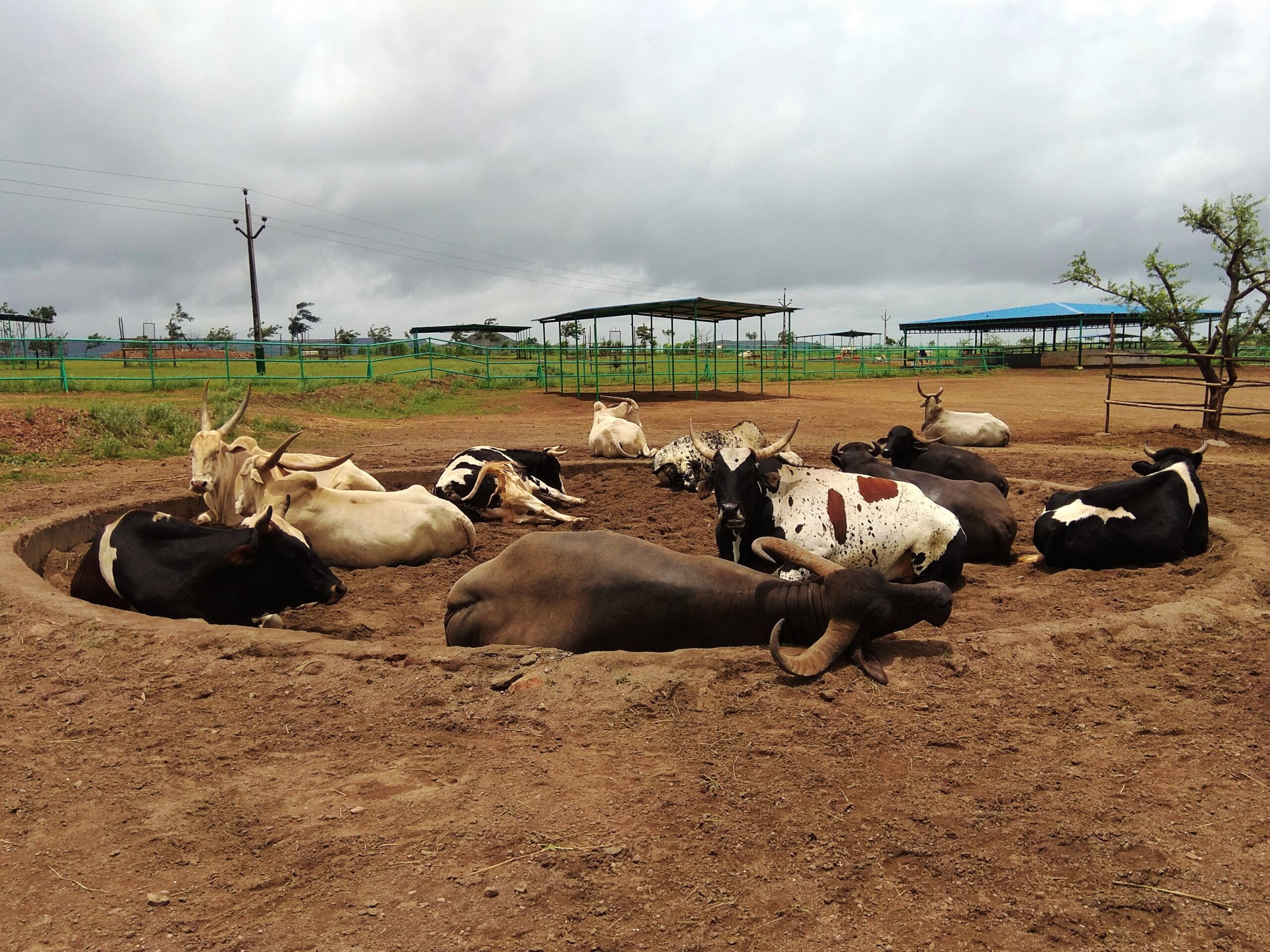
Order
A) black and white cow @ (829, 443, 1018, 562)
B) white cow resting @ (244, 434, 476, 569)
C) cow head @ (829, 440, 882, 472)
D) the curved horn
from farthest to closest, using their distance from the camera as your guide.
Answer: cow head @ (829, 440, 882, 472)
the curved horn
white cow resting @ (244, 434, 476, 569)
black and white cow @ (829, 443, 1018, 562)

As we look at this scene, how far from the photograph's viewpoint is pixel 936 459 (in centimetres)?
1046

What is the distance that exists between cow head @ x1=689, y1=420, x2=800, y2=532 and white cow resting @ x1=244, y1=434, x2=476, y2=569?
8.62 feet

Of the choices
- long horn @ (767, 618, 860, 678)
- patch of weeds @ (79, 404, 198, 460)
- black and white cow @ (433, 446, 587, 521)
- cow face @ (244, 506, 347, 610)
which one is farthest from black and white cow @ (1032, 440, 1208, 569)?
patch of weeds @ (79, 404, 198, 460)

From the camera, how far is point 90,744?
3.93 meters

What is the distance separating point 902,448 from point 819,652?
6819 millimetres

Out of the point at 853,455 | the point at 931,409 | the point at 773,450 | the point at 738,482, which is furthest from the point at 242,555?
the point at 931,409

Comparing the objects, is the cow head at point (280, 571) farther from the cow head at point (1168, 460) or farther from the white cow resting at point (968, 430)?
the white cow resting at point (968, 430)

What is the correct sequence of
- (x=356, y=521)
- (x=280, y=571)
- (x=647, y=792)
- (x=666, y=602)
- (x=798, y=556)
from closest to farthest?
1. (x=647, y=792)
2. (x=666, y=602)
3. (x=798, y=556)
4. (x=280, y=571)
5. (x=356, y=521)

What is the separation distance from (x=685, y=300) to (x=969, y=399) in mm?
9854

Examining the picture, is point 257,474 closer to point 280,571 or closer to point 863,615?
point 280,571

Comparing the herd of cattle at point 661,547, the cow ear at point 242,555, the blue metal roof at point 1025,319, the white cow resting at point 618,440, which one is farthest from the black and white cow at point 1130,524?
the blue metal roof at point 1025,319

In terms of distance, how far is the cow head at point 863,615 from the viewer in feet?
14.0

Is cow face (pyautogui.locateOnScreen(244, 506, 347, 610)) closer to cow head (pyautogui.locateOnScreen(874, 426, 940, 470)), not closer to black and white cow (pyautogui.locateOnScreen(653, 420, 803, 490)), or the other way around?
black and white cow (pyautogui.locateOnScreen(653, 420, 803, 490))

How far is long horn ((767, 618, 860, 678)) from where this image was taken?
4.19 meters
